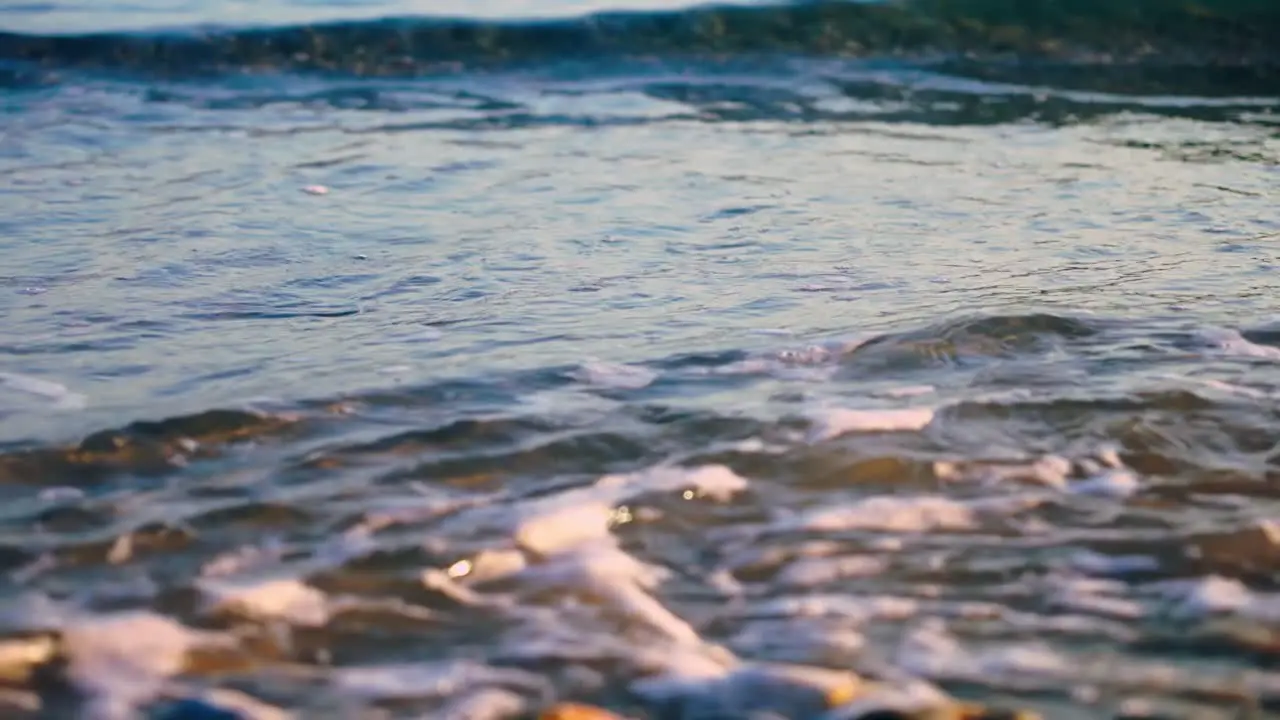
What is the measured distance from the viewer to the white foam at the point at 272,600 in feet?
6.64

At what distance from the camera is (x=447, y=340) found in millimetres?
3291

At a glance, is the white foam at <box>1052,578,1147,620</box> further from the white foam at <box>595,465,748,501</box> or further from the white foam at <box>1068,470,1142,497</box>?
the white foam at <box>595,465,748,501</box>

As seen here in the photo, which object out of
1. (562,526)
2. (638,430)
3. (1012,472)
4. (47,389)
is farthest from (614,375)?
(47,389)

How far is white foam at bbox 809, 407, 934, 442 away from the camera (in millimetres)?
2672

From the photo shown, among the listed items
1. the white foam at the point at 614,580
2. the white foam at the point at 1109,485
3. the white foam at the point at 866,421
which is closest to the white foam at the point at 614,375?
the white foam at the point at 866,421

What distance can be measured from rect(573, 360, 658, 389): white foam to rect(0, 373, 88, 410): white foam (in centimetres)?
99

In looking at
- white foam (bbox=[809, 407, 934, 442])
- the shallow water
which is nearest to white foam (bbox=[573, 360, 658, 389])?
the shallow water

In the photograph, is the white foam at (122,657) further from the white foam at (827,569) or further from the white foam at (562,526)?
the white foam at (827,569)

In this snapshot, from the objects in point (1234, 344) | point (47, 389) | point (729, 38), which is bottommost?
point (47, 389)

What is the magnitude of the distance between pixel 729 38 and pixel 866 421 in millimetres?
6594

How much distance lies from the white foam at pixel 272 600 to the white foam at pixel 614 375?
0.99 metres

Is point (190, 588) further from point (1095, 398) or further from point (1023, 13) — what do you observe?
point (1023, 13)

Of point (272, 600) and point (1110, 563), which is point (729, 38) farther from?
point (272, 600)

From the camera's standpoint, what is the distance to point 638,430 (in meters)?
2.69
